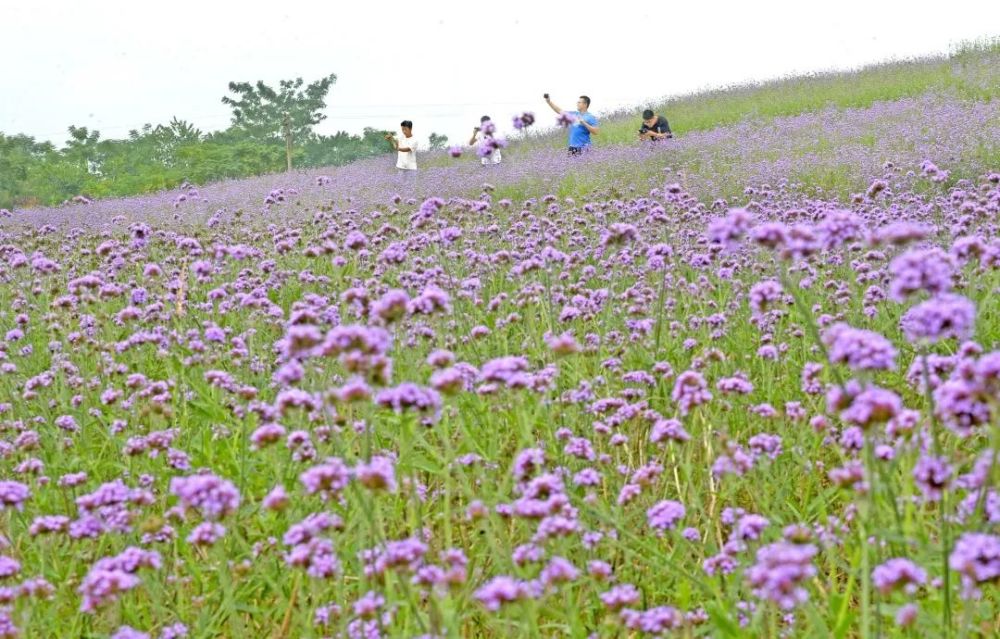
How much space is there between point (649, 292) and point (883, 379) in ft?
5.59

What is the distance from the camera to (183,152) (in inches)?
1508

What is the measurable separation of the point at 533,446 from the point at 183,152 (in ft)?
127

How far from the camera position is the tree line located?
122 ft

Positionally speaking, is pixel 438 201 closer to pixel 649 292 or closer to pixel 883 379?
pixel 649 292

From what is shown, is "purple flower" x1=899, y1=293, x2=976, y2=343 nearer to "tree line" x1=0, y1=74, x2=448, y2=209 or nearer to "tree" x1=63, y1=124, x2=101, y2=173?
"tree line" x1=0, y1=74, x2=448, y2=209

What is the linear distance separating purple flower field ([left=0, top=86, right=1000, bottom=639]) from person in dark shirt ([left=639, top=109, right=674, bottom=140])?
31.4 feet

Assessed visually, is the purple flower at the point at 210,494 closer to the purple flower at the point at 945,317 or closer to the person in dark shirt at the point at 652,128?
the purple flower at the point at 945,317

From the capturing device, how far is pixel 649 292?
6.07 metres

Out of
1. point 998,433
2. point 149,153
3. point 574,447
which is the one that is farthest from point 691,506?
point 149,153

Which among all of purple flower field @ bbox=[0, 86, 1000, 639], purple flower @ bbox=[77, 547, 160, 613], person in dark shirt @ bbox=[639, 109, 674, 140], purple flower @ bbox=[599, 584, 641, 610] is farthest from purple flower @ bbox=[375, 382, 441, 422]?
person in dark shirt @ bbox=[639, 109, 674, 140]

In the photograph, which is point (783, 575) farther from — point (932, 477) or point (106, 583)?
point (106, 583)

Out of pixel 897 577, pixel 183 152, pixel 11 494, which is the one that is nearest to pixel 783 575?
pixel 897 577

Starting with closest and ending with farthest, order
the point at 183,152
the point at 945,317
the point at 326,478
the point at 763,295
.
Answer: the point at 945,317 → the point at 326,478 → the point at 763,295 → the point at 183,152

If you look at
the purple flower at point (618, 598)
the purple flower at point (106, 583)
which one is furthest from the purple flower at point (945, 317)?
the purple flower at point (106, 583)
